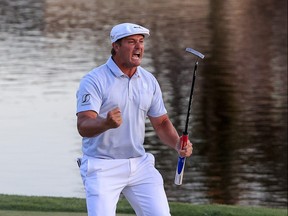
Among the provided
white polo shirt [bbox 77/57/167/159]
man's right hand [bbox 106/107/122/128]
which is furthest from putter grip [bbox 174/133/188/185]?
man's right hand [bbox 106/107/122/128]

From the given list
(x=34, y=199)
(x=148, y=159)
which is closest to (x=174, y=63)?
(x=34, y=199)

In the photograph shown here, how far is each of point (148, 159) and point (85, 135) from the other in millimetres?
656

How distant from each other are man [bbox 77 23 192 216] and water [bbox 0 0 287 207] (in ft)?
22.2

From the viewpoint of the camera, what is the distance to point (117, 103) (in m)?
6.87

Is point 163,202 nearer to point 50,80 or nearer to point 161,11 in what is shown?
point 50,80

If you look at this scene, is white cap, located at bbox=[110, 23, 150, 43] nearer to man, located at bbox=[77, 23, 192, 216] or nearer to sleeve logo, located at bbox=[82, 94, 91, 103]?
man, located at bbox=[77, 23, 192, 216]

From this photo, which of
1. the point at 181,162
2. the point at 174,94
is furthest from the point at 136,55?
the point at 174,94

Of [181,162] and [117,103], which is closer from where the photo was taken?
[117,103]

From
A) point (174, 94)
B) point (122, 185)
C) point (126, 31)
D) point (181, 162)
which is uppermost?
point (126, 31)

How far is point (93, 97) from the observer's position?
6773 millimetres

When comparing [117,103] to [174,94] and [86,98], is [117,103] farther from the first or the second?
[174,94]

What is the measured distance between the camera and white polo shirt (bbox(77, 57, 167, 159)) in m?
6.82

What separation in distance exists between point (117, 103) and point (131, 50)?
0.34m

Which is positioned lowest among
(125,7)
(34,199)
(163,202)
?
(125,7)
